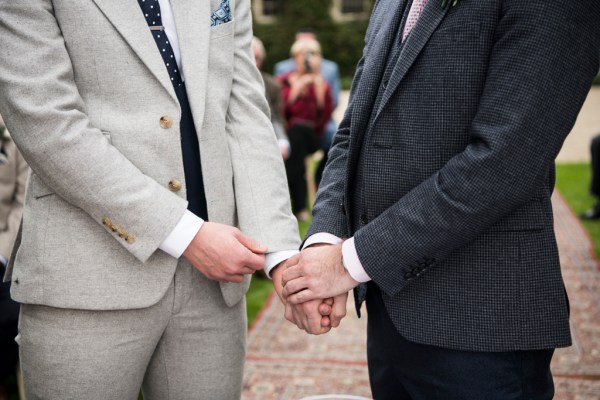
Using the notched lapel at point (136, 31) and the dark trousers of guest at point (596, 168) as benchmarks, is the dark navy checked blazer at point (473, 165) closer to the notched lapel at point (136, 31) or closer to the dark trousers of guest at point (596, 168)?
the notched lapel at point (136, 31)

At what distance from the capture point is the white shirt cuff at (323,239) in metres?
1.78

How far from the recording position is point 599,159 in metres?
7.50

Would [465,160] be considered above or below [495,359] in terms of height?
above

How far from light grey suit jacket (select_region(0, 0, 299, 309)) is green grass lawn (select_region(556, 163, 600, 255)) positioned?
510 cm

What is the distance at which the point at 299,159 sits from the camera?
7375 mm

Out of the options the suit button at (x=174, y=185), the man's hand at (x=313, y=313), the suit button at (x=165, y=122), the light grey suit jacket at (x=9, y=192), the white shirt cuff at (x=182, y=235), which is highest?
the suit button at (x=165, y=122)

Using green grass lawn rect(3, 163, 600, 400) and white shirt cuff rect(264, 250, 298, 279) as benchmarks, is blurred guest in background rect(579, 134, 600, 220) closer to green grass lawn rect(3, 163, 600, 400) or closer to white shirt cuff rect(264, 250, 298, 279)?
green grass lawn rect(3, 163, 600, 400)

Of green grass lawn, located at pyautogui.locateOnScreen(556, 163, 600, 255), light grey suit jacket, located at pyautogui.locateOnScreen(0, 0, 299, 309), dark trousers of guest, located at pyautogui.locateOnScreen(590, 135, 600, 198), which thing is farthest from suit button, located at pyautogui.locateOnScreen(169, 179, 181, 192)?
dark trousers of guest, located at pyautogui.locateOnScreen(590, 135, 600, 198)

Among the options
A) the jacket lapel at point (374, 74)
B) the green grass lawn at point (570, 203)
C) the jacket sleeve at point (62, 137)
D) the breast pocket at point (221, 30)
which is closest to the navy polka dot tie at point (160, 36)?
the breast pocket at point (221, 30)

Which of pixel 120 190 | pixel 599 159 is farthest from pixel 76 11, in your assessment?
pixel 599 159

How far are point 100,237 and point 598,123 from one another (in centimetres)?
1469

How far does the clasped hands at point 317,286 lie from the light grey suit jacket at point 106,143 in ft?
0.57

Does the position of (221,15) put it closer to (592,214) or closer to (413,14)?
(413,14)

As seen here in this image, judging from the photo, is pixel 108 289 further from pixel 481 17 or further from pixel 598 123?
pixel 598 123
